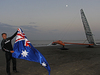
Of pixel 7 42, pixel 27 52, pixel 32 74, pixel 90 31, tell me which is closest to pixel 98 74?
pixel 32 74

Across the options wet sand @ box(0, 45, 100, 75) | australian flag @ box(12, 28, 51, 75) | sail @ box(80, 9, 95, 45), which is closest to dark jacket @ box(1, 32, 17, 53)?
australian flag @ box(12, 28, 51, 75)

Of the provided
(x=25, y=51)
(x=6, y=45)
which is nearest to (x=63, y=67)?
(x=25, y=51)

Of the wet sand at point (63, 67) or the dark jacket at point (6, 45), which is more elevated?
the dark jacket at point (6, 45)

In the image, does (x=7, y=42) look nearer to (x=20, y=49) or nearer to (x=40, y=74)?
(x=20, y=49)

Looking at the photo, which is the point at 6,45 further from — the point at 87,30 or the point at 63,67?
the point at 87,30

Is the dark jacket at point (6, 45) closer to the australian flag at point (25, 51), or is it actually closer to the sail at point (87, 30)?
the australian flag at point (25, 51)

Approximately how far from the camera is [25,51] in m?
4.11

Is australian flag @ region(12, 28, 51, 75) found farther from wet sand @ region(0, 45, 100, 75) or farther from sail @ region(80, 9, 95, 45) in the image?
sail @ region(80, 9, 95, 45)

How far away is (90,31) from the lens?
19.1 meters

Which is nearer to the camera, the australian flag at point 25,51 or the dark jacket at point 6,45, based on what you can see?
the australian flag at point 25,51

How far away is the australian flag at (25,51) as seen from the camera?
12.9 ft

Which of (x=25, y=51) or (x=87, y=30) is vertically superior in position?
(x=87, y=30)

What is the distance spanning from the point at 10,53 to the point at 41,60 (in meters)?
1.76

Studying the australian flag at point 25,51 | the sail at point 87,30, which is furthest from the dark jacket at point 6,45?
A: the sail at point 87,30
